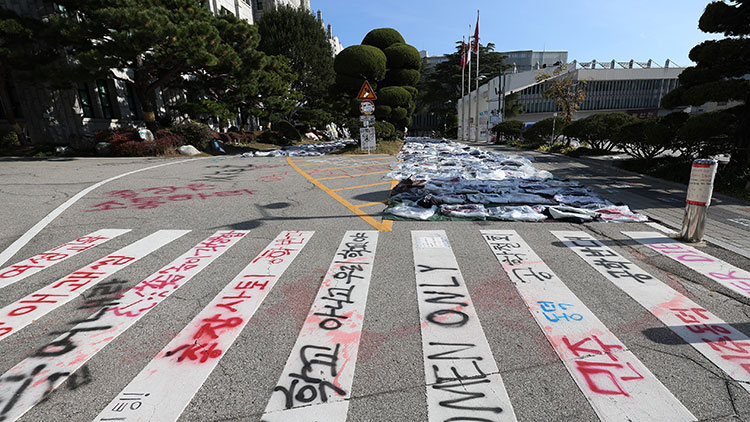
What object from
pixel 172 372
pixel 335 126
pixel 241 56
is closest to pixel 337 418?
pixel 172 372

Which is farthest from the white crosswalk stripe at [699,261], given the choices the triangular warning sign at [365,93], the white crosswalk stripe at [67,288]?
the triangular warning sign at [365,93]

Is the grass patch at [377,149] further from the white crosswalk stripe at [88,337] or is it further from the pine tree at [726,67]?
the white crosswalk stripe at [88,337]

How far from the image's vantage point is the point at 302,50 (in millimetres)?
32688

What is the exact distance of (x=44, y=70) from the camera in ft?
47.4

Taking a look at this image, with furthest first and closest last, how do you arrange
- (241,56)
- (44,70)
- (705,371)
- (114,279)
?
(241,56) → (44,70) → (114,279) → (705,371)

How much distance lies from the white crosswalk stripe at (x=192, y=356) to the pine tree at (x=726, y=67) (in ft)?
36.3

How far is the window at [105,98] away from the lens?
20.3 meters

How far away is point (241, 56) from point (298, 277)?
1938cm

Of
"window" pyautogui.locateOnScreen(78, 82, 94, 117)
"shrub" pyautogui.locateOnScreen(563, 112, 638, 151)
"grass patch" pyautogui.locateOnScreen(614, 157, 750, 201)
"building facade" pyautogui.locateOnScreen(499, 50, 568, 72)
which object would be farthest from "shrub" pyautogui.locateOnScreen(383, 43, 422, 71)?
"building facade" pyautogui.locateOnScreen(499, 50, 568, 72)

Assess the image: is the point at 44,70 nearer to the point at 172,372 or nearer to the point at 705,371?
the point at 172,372

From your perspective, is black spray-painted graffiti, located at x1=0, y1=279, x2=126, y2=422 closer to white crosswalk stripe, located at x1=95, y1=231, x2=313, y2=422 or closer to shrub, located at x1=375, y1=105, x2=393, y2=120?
white crosswalk stripe, located at x1=95, y1=231, x2=313, y2=422

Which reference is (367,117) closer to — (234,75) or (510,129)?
(234,75)

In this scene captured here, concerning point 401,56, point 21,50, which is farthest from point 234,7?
point 21,50

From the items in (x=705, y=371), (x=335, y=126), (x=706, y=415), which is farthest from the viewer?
(x=335, y=126)
